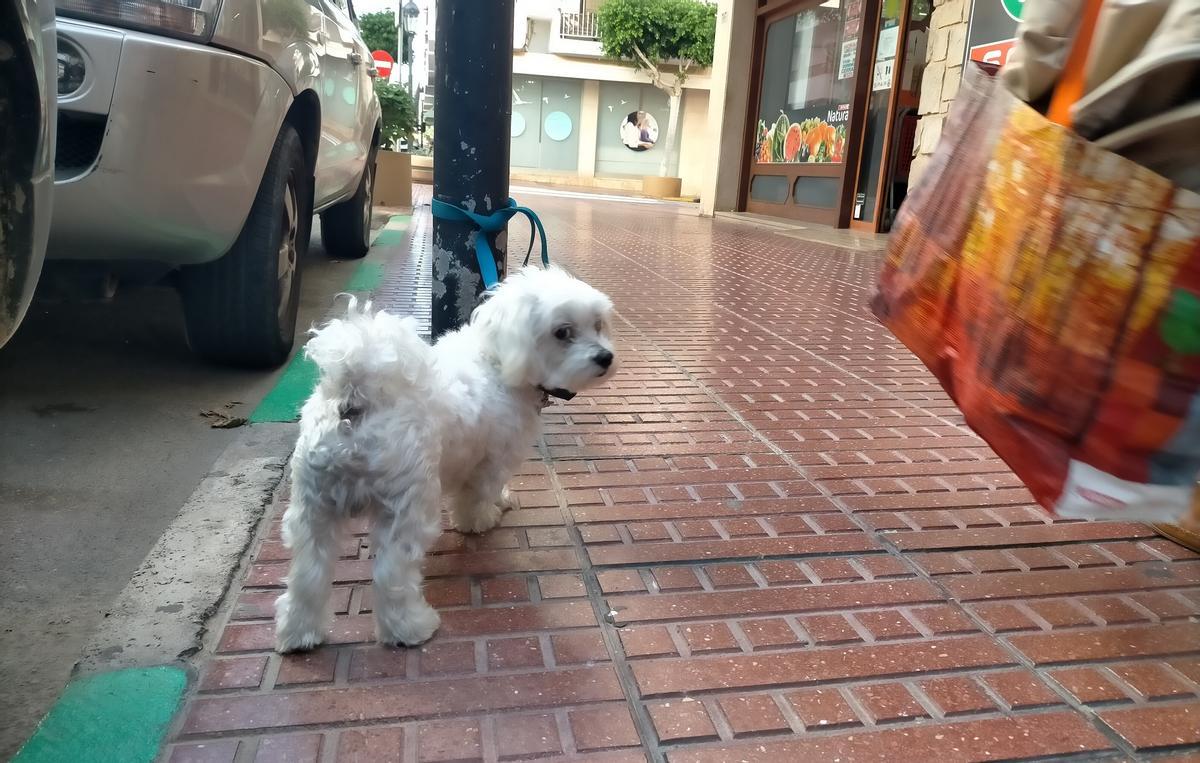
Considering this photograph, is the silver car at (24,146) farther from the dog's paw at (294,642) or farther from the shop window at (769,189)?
the shop window at (769,189)

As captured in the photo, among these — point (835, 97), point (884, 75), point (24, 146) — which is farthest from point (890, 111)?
point (24, 146)

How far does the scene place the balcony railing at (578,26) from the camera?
34688 millimetres

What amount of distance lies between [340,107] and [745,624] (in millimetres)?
4431

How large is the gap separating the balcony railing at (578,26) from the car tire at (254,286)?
3357 cm

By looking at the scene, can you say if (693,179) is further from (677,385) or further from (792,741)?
(792,741)

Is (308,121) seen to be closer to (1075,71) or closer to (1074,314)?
(1075,71)

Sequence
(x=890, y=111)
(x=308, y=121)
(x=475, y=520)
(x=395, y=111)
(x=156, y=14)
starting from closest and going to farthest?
(x=475, y=520), (x=156, y=14), (x=308, y=121), (x=890, y=111), (x=395, y=111)

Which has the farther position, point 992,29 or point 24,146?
point 992,29

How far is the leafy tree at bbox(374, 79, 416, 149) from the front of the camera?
38.4 feet

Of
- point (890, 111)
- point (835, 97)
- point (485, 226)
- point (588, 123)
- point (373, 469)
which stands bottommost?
point (373, 469)

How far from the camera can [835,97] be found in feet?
42.9

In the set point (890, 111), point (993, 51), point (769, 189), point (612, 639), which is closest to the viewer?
point (612, 639)

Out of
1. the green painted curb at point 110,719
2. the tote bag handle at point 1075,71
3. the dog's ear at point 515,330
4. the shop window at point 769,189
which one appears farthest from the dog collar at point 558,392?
the shop window at point 769,189

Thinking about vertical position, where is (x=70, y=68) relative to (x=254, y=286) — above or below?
above
